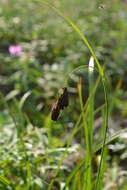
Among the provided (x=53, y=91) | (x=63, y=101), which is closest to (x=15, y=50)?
A: (x=53, y=91)

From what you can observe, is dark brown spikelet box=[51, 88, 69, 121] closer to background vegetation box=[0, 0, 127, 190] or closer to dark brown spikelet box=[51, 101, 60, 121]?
dark brown spikelet box=[51, 101, 60, 121]

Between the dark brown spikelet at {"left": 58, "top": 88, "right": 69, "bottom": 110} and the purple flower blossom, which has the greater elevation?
the dark brown spikelet at {"left": 58, "top": 88, "right": 69, "bottom": 110}

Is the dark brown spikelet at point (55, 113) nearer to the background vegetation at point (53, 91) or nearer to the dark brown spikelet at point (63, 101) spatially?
the dark brown spikelet at point (63, 101)

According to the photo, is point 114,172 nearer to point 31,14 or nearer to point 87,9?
point 31,14

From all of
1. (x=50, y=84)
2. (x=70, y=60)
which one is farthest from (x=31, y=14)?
(x=50, y=84)

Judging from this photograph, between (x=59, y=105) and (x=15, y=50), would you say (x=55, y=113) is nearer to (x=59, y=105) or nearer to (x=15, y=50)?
(x=59, y=105)

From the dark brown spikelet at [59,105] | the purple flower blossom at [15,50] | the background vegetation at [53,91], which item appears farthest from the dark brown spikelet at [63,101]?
the purple flower blossom at [15,50]

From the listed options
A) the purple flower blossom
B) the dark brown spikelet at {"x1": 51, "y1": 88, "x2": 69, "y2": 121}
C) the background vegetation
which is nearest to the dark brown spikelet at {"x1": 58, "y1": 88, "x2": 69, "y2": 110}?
the dark brown spikelet at {"x1": 51, "y1": 88, "x2": 69, "y2": 121}

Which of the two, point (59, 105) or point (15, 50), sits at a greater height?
point (59, 105)

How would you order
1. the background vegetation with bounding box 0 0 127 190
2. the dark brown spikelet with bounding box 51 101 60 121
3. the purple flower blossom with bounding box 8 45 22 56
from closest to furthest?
the dark brown spikelet with bounding box 51 101 60 121 → the background vegetation with bounding box 0 0 127 190 → the purple flower blossom with bounding box 8 45 22 56
